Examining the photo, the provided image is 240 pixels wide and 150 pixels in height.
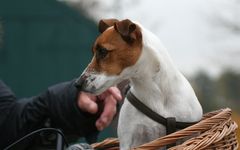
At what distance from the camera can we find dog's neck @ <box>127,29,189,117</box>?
6.16 ft

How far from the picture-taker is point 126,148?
6.31 feet

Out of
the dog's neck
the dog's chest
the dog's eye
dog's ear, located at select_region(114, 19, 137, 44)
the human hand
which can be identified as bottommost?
the dog's chest

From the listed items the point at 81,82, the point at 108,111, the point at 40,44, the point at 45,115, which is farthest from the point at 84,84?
the point at 40,44

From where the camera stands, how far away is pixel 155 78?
1.91 meters

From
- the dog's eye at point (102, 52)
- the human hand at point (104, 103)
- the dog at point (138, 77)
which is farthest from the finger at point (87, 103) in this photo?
the dog's eye at point (102, 52)

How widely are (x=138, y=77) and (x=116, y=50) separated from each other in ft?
0.41

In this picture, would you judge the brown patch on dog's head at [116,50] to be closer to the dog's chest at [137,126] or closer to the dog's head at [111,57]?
the dog's head at [111,57]

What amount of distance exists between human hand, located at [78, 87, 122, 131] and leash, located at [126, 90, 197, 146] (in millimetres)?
85

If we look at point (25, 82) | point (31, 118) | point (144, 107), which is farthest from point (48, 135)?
point (25, 82)

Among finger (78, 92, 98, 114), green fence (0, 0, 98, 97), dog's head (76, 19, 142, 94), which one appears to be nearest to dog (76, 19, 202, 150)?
dog's head (76, 19, 142, 94)

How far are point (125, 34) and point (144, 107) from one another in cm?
25

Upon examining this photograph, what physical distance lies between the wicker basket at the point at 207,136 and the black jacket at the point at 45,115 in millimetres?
516

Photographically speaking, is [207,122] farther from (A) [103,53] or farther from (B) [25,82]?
(B) [25,82]

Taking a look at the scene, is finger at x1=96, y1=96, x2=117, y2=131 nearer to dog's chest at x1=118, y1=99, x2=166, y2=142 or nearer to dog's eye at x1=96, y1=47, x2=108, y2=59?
dog's chest at x1=118, y1=99, x2=166, y2=142
